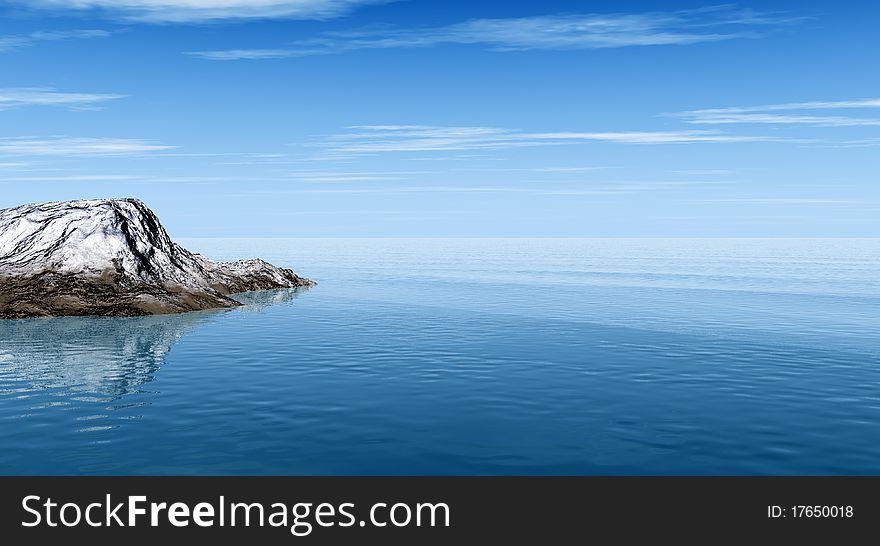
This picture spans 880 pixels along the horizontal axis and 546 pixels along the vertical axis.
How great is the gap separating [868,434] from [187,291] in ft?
157

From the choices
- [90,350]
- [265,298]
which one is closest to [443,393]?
[90,350]

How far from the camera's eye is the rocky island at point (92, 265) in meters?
49.7

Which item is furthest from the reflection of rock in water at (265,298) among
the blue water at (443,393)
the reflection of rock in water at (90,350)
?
the blue water at (443,393)

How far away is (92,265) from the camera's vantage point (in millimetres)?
52312

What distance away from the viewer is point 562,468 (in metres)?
15.8

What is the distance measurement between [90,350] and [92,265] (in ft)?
67.4

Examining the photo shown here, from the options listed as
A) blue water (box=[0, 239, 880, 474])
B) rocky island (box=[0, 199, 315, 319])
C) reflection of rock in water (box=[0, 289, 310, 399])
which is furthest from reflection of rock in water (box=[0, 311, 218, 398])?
rocky island (box=[0, 199, 315, 319])

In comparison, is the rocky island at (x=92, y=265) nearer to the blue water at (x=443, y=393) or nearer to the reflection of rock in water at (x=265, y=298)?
the reflection of rock in water at (x=265, y=298)

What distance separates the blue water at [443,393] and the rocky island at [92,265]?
3.76 metres

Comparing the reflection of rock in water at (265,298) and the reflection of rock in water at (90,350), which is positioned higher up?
the reflection of rock in water at (265,298)

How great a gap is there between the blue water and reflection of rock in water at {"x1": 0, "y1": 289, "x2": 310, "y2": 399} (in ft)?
0.48
